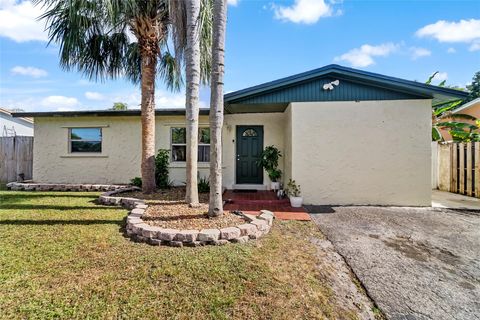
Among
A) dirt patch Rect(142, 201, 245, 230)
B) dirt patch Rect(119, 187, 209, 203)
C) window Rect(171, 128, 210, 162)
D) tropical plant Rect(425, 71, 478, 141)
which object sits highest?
tropical plant Rect(425, 71, 478, 141)

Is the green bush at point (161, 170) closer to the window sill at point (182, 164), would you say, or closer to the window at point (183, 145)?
the window sill at point (182, 164)

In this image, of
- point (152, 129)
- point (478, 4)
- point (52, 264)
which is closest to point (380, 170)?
point (478, 4)

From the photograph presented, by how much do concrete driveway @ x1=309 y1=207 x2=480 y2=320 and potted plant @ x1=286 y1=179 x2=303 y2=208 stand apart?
571 mm

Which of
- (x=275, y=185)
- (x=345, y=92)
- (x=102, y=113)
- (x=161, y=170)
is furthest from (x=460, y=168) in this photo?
(x=102, y=113)

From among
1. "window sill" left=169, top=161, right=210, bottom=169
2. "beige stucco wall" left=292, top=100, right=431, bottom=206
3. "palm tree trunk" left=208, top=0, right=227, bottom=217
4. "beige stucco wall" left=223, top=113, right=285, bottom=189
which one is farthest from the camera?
"window sill" left=169, top=161, right=210, bottom=169

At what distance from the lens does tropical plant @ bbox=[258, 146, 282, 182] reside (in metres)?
8.36

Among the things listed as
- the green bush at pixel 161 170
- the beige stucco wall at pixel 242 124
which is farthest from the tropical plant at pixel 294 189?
the green bush at pixel 161 170

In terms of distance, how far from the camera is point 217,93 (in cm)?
438

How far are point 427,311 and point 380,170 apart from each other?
16.5 feet

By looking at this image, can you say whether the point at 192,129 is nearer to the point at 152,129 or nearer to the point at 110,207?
the point at 152,129

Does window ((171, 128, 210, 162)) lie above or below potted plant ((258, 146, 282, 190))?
above

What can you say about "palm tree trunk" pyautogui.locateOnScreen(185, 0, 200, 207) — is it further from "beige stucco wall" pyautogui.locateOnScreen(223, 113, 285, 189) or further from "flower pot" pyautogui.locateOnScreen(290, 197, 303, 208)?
"beige stucco wall" pyautogui.locateOnScreen(223, 113, 285, 189)

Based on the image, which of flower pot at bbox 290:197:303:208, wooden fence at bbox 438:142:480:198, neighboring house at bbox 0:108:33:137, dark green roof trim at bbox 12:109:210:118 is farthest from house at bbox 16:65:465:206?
neighboring house at bbox 0:108:33:137

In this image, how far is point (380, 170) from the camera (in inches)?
260
